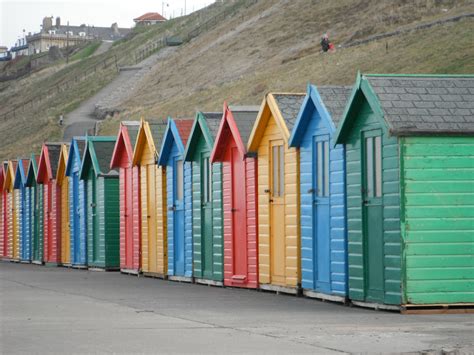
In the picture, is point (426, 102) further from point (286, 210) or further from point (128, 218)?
point (128, 218)

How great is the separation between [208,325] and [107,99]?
4216 inches

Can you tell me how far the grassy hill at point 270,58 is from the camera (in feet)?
204

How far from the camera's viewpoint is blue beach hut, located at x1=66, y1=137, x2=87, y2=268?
118 ft

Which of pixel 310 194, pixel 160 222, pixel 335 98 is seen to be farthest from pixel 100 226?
pixel 335 98

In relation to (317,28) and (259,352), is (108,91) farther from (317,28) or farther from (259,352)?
(259,352)

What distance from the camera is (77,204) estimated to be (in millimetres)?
37000

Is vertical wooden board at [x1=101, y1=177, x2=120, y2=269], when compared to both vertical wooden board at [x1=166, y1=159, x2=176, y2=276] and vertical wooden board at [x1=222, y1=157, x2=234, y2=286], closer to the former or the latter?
vertical wooden board at [x1=166, y1=159, x2=176, y2=276]

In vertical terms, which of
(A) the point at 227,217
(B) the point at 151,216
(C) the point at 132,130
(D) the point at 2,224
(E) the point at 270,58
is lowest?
(D) the point at 2,224

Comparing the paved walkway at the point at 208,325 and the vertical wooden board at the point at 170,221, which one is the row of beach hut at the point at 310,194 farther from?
the paved walkway at the point at 208,325

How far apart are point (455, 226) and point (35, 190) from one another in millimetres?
27079

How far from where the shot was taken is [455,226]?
54.5 ft

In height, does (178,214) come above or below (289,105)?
below

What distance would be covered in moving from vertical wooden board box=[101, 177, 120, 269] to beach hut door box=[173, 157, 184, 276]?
630cm

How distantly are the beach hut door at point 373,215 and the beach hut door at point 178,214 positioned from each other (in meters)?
10.0
